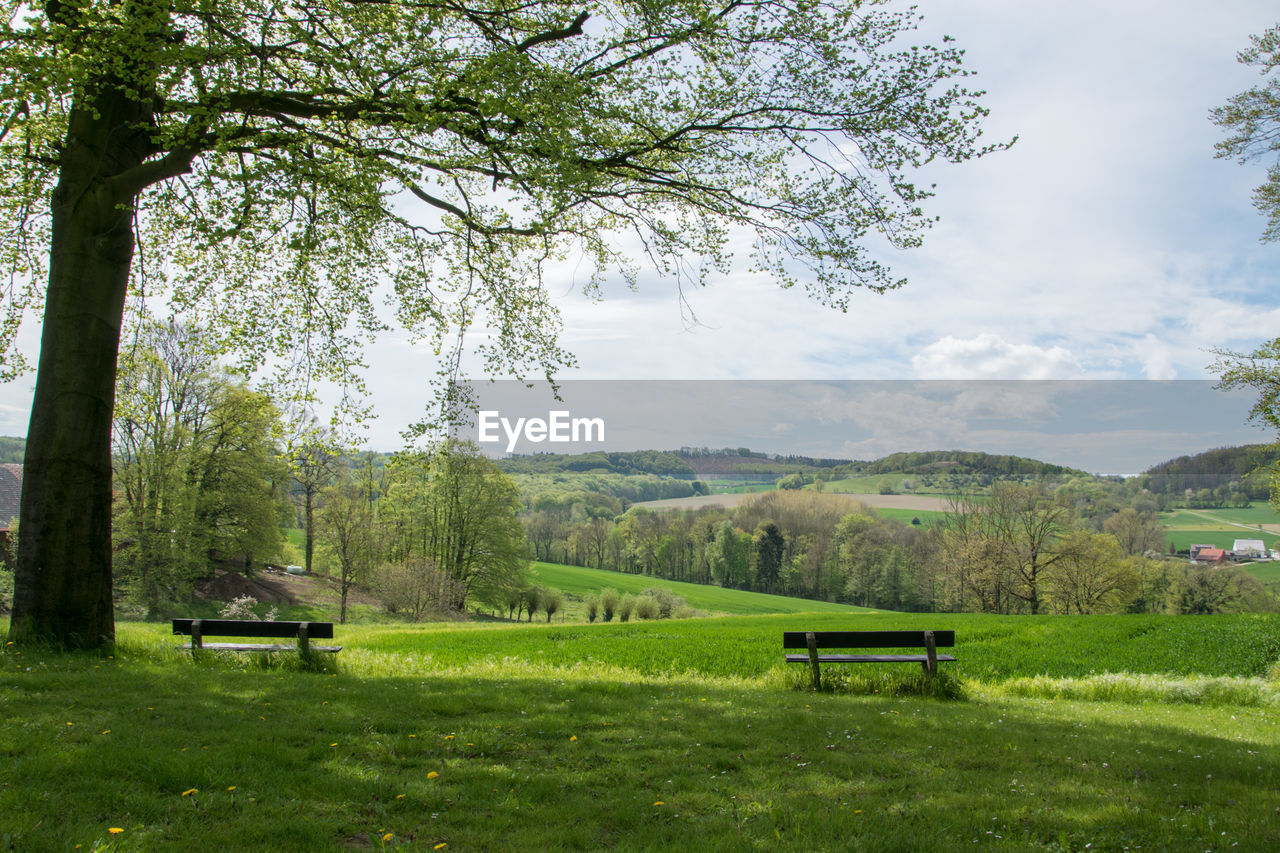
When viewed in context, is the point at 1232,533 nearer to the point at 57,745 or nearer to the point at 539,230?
the point at 539,230

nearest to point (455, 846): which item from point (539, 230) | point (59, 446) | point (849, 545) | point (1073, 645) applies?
point (59, 446)

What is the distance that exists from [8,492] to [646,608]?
1510 inches

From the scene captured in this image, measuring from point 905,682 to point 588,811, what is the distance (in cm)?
654

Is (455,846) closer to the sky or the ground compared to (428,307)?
closer to the ground

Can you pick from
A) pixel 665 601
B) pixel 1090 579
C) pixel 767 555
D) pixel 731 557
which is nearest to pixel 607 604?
pixel 665 601

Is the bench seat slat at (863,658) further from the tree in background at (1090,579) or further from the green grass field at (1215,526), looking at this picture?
the green grass field at (1215,526)

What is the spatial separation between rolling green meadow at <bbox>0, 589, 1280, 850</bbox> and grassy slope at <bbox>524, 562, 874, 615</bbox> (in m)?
54.8

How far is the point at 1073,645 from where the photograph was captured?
19.8m

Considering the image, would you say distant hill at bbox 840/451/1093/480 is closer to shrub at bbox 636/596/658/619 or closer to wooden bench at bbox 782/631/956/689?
shrub at bbox 636/596/658/619

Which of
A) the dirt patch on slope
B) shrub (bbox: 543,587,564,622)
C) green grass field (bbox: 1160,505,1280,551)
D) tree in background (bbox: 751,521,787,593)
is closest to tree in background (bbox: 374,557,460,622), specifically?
the dirt patch on slope

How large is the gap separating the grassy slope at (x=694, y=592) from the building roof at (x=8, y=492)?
1426 inches

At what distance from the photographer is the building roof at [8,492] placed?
38.9m

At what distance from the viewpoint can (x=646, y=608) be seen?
53062 mm

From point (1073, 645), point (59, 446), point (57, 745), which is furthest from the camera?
point (1073, 645)
